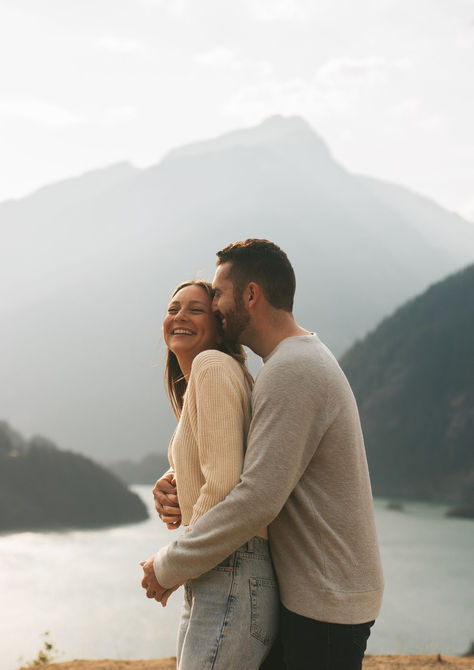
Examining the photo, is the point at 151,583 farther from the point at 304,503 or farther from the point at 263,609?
the point at 304,503

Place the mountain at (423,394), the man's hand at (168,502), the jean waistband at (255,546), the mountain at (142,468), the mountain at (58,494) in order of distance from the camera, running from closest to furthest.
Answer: the jean waistband at (255,546), the man's hand at (168,502), the mountain at (423,394), the mountain at (58,494), the mountain at (142,468)

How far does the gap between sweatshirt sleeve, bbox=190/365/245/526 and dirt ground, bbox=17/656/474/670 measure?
7.26 meters

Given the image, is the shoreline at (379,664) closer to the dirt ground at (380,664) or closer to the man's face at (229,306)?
the dirt ground at (380,664)

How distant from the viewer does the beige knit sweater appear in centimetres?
171

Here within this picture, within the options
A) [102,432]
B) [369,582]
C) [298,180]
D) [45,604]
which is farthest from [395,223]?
[369,582]

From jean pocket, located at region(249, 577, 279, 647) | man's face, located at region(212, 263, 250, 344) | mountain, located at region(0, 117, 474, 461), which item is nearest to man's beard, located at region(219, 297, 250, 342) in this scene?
man's face, located at region(212, 263, 250, 344)

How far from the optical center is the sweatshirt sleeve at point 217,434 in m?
1.70

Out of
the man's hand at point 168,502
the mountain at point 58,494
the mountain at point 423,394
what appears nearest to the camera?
the man's hand at point 168,502

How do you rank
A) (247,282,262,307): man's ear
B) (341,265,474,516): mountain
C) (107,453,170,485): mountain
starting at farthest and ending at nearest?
(107,453,170,485): mountain
(341,265,474,516): mountain
(247,282,262,307): man's ear

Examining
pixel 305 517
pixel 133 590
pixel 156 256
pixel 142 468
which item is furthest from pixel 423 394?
pixel 156 256

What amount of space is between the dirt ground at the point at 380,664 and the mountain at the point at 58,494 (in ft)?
78.3

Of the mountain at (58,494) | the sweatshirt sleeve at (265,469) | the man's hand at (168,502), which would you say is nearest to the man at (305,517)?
the sweatshirt sleeve at (265,469)

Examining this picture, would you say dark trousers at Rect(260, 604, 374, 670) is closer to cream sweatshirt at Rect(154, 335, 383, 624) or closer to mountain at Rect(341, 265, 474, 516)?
cream sweatshirt at Rect(154, 335, 383, 624)

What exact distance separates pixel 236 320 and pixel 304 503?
60 cm
